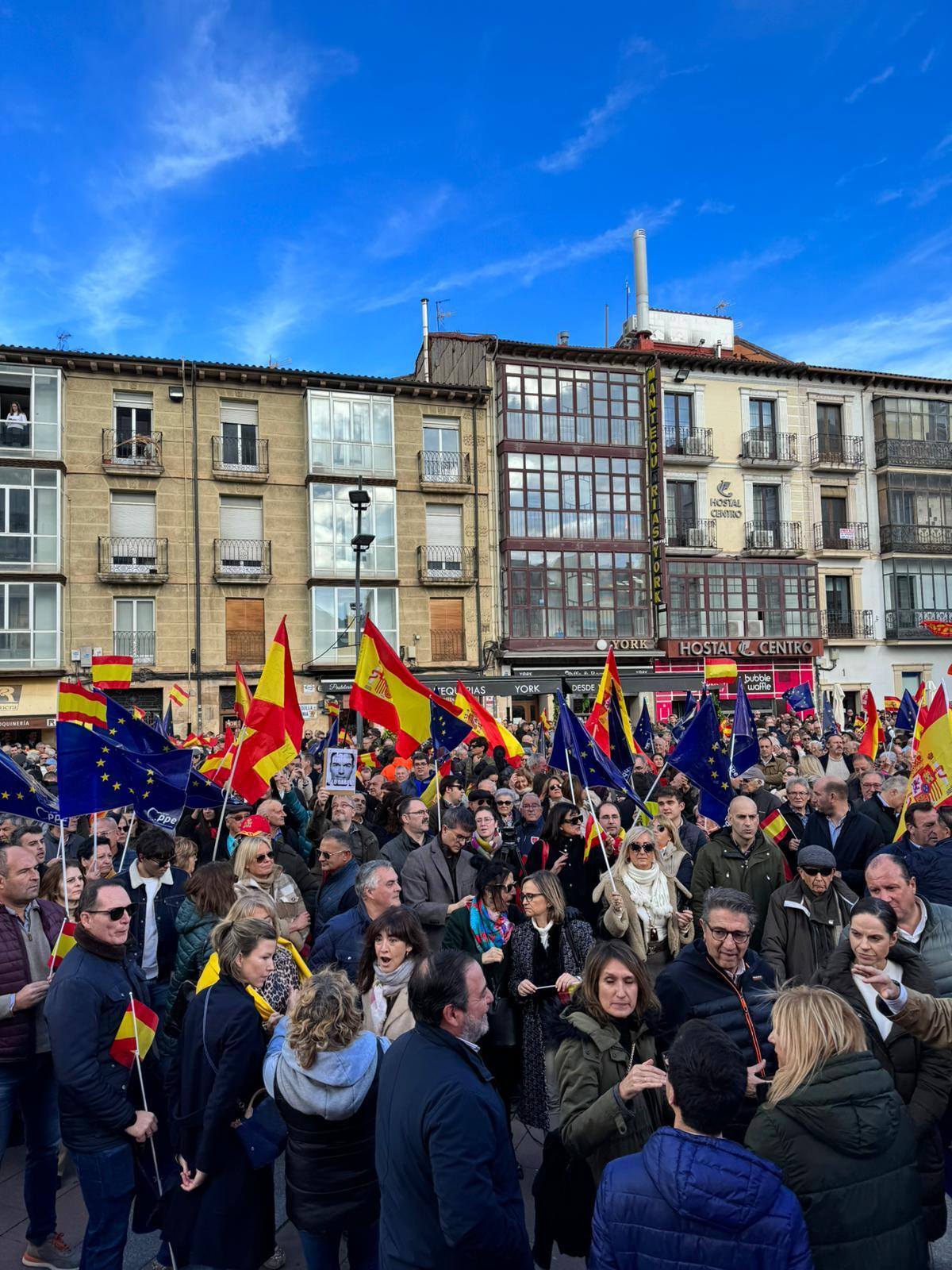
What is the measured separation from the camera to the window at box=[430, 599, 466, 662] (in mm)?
30656

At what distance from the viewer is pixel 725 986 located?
3693mm

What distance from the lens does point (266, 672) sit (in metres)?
8.03

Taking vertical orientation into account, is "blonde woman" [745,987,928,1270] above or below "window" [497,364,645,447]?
below

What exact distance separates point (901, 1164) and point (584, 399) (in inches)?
1246

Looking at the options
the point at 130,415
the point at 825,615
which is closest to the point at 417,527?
the point at 130,415

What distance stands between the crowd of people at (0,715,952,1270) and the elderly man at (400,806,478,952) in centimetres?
27

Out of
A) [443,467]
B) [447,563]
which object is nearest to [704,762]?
[447,563]

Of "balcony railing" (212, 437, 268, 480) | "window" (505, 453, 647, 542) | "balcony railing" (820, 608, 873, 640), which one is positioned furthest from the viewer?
"balcony railing" (820, 608, 873, 640)

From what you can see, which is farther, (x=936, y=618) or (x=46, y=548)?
(x=936, y=618)

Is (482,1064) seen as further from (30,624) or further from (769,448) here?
(769,448)

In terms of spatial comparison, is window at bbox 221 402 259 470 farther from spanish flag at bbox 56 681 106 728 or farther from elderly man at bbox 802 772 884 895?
elderly man at bbox 802 772 884 895

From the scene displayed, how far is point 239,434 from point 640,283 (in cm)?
1912

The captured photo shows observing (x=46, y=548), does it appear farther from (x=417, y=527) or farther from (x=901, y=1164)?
(x=901, y=1164)

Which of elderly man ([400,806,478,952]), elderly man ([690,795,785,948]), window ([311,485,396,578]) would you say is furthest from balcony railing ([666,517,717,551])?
elderly man ([400,806,478,952])
